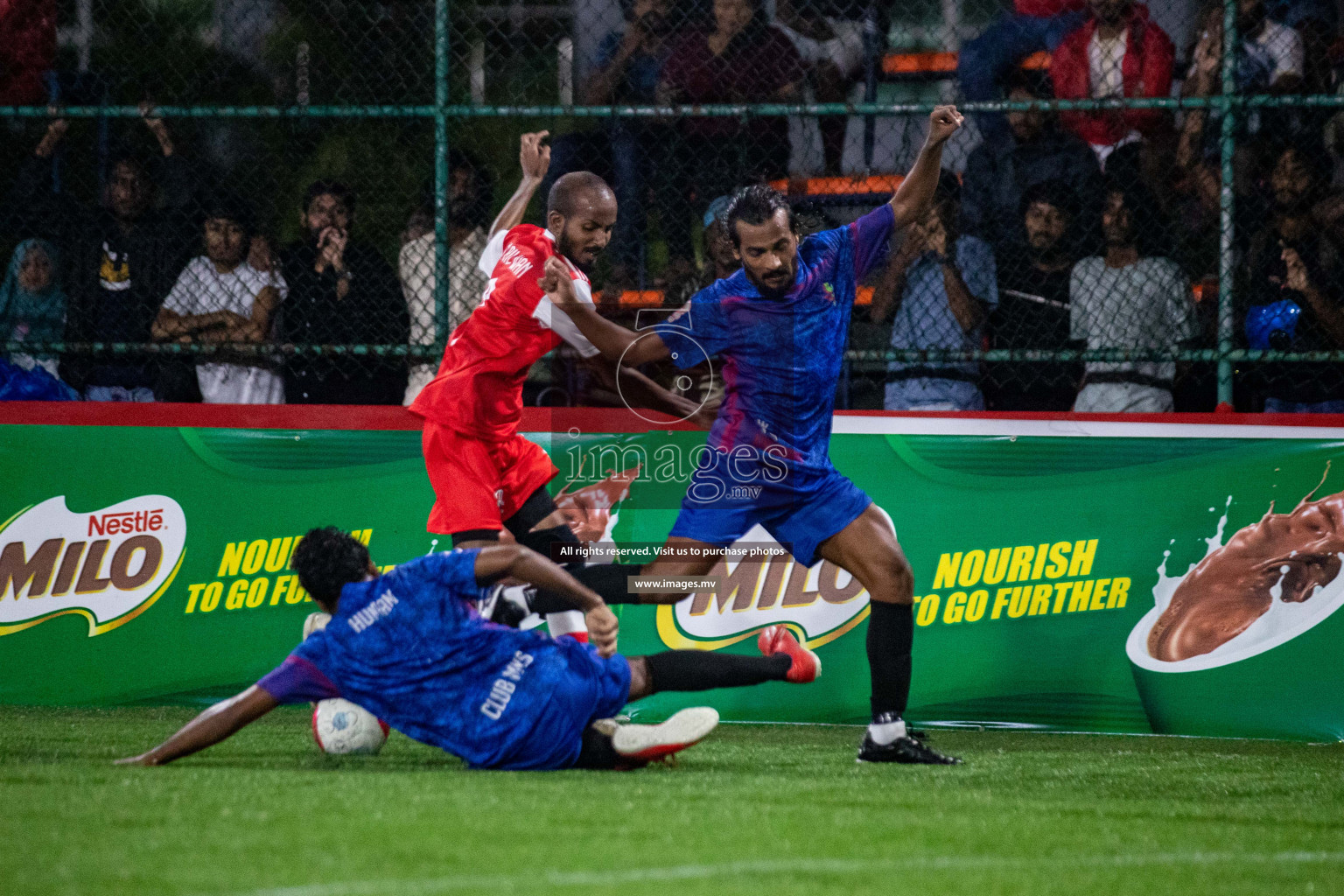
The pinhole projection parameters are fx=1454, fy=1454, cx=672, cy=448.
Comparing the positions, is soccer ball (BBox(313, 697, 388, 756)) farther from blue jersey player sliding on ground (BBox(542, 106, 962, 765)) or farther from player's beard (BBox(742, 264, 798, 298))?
player's beard (BBox(742, 264, 798, 298))

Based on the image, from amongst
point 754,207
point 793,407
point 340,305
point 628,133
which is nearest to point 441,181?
point 340,305

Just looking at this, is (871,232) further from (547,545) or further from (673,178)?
(547,545)

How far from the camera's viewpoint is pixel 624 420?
23.1 feet

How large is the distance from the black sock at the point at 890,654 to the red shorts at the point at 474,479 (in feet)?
5.47

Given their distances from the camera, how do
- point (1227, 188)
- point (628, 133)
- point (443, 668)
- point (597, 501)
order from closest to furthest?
point (443, 668)
point (1227, 188)
point (597, 501)
point (628, 133)

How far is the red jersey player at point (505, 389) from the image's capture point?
6289mm

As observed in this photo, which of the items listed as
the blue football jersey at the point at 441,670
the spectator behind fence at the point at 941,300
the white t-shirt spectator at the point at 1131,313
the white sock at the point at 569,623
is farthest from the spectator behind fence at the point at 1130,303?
the blue football jersey at the point at 441,670

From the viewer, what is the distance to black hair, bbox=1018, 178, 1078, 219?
6.98 meters

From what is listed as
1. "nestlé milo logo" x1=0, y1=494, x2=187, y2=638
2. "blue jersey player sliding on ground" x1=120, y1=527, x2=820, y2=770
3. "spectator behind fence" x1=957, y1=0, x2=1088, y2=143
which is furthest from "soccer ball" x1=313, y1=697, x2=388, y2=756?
"spectator behind fence" x1=957, y1=0, x2=1088, y2=143

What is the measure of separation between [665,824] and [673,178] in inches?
155

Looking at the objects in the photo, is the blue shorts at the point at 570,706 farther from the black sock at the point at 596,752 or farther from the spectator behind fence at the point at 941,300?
the spectator behind fence at the point at 941,300

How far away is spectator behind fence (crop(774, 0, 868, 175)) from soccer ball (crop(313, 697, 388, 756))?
365 centimetres

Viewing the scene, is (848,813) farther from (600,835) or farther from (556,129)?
(556,129)

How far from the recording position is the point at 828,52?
7309 mm
